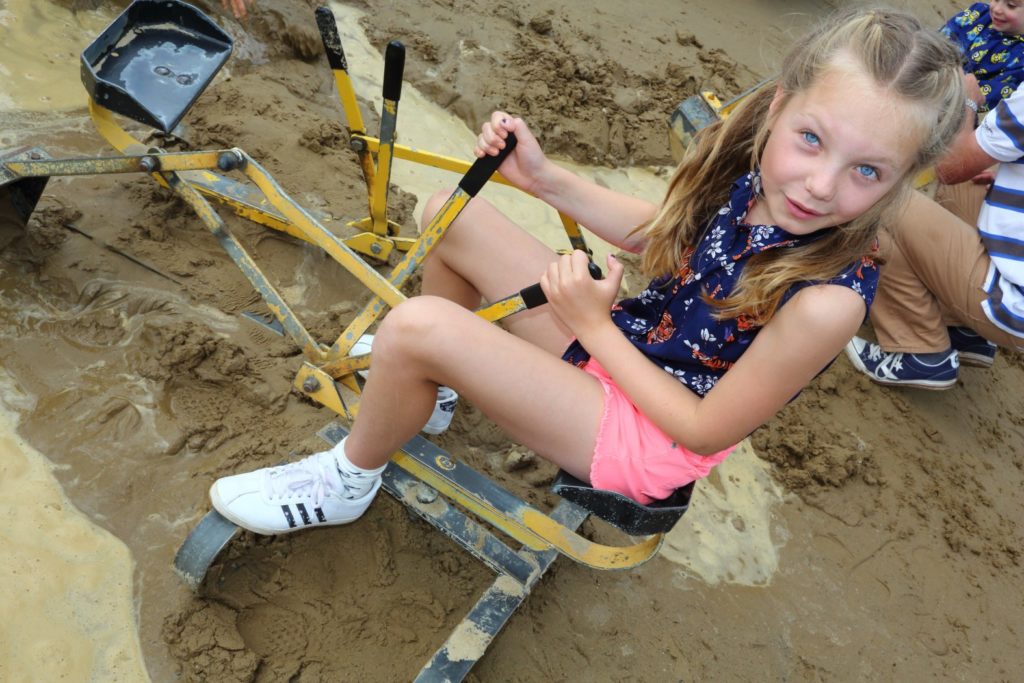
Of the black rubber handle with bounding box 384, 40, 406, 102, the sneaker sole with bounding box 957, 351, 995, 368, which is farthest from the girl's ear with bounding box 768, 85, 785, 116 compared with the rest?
the sneaker sole with bounding box 957, 351, 995, 368

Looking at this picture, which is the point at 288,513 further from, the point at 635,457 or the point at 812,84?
the point at 812,84

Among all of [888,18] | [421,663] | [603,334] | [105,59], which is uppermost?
[888,18]

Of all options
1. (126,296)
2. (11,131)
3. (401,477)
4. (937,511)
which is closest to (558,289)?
(401,477)

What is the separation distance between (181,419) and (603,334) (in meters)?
1.21

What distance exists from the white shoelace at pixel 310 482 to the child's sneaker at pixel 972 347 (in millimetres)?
2394

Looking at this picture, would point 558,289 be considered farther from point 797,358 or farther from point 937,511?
point 937,511

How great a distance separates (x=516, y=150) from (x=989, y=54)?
2.10m

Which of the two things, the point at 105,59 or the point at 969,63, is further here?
the point at 969,63

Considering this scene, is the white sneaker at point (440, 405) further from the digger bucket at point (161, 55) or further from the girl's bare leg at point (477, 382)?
the digger bucket at point (161, 55)

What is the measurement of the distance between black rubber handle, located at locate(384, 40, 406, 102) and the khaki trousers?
1.66 metres

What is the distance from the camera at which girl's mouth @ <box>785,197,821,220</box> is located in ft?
4.42

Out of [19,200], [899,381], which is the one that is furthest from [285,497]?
[899,381]

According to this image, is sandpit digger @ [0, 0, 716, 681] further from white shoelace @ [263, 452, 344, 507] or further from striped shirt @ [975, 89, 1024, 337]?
striped shirt @ [975, 89, 1024, 337]

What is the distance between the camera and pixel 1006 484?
8.93 feet
